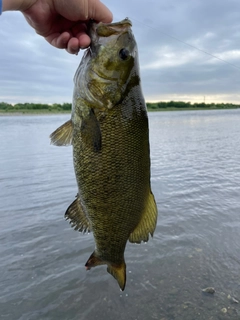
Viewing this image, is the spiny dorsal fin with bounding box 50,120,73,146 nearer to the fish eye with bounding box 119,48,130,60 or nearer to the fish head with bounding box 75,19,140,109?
the fish head with bounding box 75,19,140,109

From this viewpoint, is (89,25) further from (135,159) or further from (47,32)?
(135,159)

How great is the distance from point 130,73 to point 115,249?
54.4 inches

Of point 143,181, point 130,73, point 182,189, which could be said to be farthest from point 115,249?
point 182,189

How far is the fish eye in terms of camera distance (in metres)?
2.30

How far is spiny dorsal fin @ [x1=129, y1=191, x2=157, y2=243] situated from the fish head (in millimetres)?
848

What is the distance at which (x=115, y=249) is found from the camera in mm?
2590

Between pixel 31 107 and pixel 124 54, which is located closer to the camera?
pixel 124 54

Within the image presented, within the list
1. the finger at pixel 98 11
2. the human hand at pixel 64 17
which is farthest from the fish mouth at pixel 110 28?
the finger at pixel 98 11

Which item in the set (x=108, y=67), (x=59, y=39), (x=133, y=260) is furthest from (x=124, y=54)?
(x=133, y=260)

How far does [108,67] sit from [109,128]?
45 centimetres

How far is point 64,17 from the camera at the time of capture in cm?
277

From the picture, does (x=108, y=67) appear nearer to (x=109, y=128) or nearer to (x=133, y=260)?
(x=109, y=128)

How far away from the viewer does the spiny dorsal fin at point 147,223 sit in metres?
2.55

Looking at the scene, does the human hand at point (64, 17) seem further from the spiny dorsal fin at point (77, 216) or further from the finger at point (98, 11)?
the spiny dorsal fin at point (77, 216)
